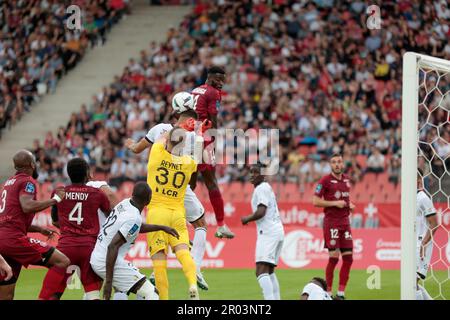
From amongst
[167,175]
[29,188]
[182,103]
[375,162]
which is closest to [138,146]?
[167,175]

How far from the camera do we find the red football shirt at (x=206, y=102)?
1330cm

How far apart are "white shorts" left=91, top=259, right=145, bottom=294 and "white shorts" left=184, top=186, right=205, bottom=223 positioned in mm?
2343

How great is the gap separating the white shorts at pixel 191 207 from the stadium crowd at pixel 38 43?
19.1 metres

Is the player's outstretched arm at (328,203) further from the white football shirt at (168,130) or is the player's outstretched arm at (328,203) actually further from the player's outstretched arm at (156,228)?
the player's outstretched arm at (156,228)

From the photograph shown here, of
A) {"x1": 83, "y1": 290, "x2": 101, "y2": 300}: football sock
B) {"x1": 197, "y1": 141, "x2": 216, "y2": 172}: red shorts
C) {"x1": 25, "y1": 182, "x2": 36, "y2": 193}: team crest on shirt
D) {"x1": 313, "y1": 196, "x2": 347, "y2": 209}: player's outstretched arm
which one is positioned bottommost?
{"x1": 83, "y1": 290, "x2": 101, "y2": 300}: football sock

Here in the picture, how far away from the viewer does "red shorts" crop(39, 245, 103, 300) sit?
11.5m

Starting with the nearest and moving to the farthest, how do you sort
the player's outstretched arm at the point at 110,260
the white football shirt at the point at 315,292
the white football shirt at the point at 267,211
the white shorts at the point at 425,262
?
the white football shirt at the point at 315,292 < the player's outstretched arm at the point at 110,260 < the white shorts at the point at 425,262 < the white football shirt at the point at 267,211

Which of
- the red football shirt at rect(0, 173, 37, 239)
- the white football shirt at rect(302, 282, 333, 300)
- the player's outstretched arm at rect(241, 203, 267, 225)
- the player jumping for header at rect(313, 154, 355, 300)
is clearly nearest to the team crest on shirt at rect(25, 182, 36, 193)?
the red football shirt at rect(0, 173, 37, 239)

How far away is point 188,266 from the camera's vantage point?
12484mm

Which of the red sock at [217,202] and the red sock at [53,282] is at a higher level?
the red sock at [217,202]

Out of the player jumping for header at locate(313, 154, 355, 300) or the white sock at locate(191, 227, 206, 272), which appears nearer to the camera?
the white sock at locate(191, 227, 206, 272)

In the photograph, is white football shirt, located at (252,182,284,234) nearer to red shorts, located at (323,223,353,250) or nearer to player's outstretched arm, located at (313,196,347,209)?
player's outstretched arm, located at (313,196,347,209)

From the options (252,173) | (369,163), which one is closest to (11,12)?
Answer: (369,163)

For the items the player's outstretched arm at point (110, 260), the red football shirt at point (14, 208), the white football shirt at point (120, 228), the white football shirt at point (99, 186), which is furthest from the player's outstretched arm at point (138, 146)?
the player's outstretched arm at point (110, 260)
